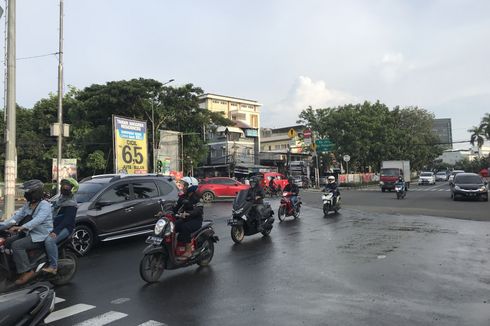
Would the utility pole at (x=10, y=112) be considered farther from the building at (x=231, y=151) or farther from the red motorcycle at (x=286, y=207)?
the building at (x=231, y=151)

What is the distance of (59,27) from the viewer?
21484mm

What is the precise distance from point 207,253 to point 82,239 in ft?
10.8

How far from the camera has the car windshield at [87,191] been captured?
34.3ft

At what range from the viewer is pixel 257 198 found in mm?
11602

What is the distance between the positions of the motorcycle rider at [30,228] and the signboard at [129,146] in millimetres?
19951

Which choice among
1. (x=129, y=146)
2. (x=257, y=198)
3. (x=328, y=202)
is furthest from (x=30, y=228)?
(x=129, y=146)

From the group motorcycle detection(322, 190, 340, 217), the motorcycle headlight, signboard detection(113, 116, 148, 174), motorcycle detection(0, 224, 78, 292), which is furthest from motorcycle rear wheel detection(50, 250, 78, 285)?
signboard detection(113, 116, 148, 174)

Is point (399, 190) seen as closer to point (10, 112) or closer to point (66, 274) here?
point (10, 112)

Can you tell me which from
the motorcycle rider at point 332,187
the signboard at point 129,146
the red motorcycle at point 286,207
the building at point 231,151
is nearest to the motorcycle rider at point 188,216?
the red motorcycle at point 286,207

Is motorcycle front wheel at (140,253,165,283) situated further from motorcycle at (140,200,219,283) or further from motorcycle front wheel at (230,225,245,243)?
motorcycle front wheel at (230,225,245,243)

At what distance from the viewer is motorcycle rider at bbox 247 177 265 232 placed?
1141 cm

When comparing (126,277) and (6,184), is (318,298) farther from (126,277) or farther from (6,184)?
(6,184)

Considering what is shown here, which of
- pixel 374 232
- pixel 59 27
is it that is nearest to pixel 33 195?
pixel 374 232

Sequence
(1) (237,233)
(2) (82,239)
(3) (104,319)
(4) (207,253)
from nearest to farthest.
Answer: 1. (3) (104,319)
2. (4) (207,253)
3. (2) (82,239)
4. (1) (237,233)
